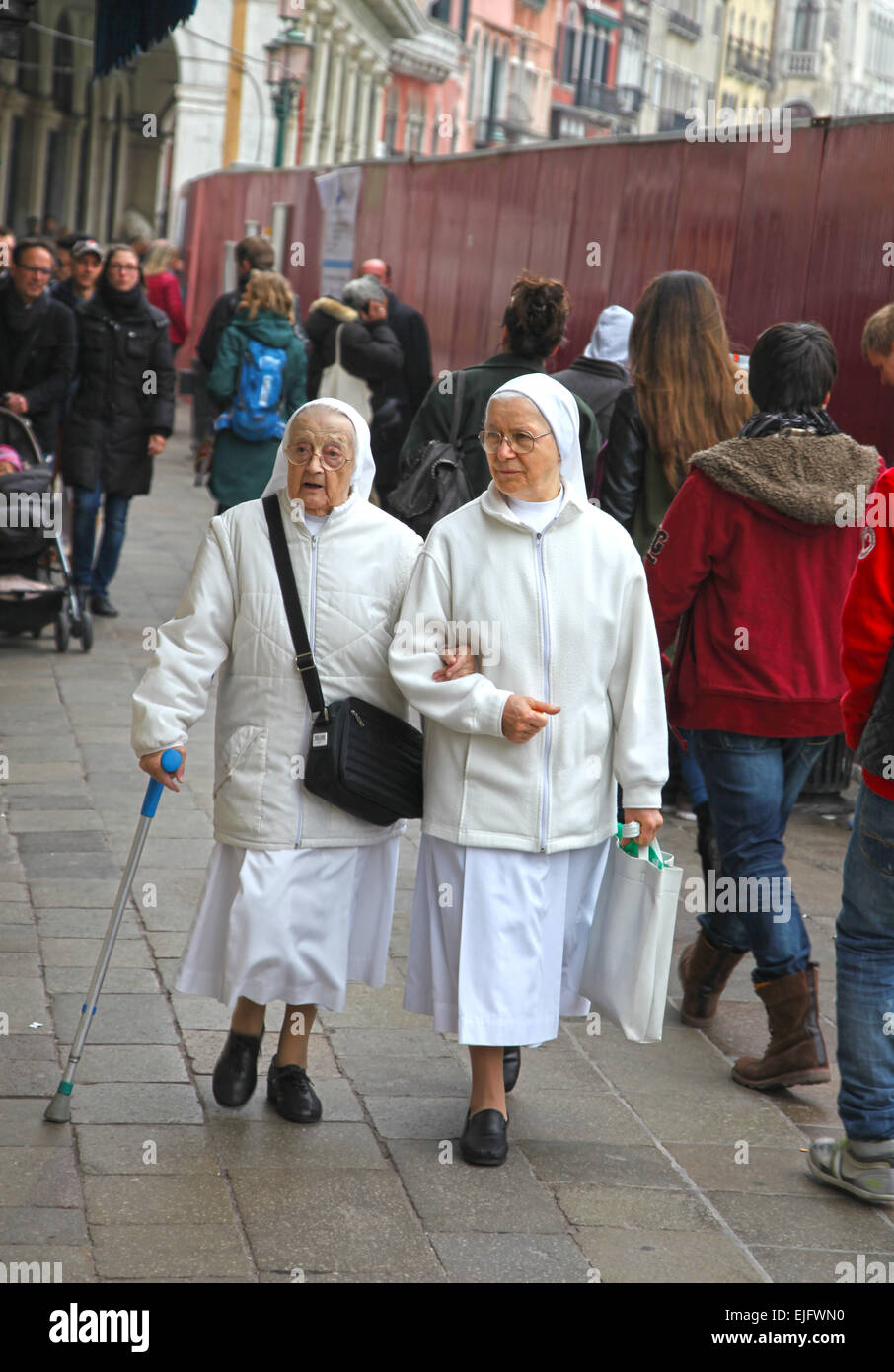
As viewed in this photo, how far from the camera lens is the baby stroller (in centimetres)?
927

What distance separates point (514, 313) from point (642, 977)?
3.02 metres

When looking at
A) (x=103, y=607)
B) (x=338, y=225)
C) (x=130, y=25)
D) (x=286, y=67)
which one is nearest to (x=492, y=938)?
(x=130, y=25)

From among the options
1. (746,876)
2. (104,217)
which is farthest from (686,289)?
(104,217)

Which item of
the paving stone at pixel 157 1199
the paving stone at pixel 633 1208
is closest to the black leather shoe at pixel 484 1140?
the paving stone at pixel 633 1208

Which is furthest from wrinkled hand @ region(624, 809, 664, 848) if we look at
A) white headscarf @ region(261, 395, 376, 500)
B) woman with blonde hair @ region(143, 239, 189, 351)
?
woman with blonde hair @ region(143, 239, 189, 351)

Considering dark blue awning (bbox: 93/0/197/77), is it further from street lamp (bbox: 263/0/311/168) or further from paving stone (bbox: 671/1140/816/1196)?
street lamp (bbox: 263/0/311/168)

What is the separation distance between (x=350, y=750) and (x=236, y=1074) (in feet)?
2.80

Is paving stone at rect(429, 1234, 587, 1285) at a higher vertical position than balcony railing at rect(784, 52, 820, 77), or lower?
lower

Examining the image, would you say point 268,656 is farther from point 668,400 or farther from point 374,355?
point 374,355

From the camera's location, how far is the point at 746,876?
4840 mm

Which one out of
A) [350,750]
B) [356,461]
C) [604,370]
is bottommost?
[350,750]

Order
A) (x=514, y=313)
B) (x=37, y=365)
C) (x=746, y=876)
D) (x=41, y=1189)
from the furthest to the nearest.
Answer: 1. (x=37, y=365)
2. (x=514, y=313)
3. (x=746, y=876)
4. (x=41, y=1189)

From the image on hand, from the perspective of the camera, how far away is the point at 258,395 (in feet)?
33.0

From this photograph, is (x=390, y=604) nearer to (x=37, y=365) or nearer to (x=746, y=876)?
(x=746, y=876)
